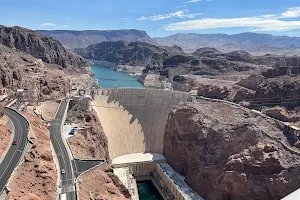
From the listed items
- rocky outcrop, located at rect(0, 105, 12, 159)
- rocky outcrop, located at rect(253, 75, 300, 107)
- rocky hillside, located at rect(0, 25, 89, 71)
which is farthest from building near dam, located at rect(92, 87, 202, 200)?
rocky hillside, located at rect(0, 25, 89, 71)

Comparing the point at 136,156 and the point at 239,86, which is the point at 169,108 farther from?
the point at 239,86

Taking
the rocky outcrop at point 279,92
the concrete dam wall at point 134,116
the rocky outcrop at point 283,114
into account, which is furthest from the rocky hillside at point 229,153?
the rocky outcrop at point 279,92

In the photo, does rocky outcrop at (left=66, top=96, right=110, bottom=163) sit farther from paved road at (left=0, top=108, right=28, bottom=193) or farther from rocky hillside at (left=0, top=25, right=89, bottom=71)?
rocky hillside at (left=0, top=25, right=89, bottom=71)

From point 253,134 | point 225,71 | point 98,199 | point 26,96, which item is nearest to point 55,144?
point 98,199

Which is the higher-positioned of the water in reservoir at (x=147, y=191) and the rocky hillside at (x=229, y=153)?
the rocky hillside at (x=229, y=153)

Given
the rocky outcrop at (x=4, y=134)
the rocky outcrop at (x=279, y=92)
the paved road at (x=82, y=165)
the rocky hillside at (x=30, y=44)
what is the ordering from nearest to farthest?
the rocky outcrop at (x=4, y=134), the paved road at (x=82, y=165), the rocky outcrop at (x=279, y=92), the rocky hillside at (x=30, y=44)

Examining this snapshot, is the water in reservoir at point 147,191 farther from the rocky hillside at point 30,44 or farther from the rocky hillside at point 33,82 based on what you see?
the rocky hillside at point 30,44
